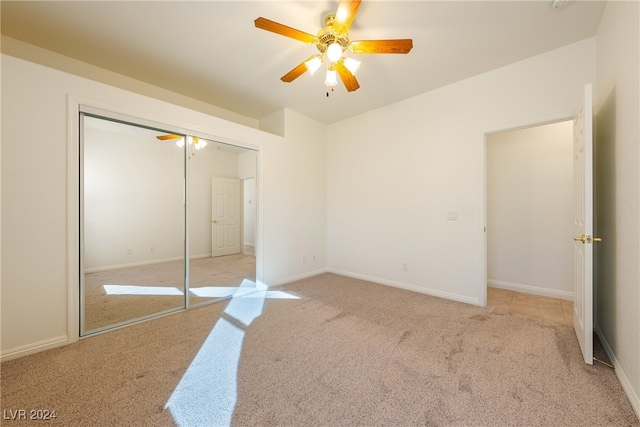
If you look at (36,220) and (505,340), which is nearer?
(36,220)

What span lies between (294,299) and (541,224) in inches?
141

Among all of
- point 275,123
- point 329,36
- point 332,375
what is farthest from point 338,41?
point 332,375

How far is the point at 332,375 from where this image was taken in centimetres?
175

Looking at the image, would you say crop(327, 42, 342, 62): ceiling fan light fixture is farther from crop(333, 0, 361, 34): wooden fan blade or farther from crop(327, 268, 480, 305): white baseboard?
crop(327, 268, 480, 305): white baseboard

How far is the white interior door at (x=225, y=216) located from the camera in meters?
3.82

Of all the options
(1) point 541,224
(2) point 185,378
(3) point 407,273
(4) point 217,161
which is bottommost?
(2) point 185,378

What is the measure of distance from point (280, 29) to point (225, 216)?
2867mm

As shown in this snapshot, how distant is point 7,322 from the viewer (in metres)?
1.89

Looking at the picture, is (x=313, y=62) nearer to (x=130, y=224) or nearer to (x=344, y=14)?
(x=344, y=14)

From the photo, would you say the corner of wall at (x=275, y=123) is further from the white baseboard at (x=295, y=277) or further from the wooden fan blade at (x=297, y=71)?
the white baseboard at (x=295, y=277)

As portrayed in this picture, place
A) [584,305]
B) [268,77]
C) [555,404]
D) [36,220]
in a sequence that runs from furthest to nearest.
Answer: [268,77], [36,220], [584,305], [555,404]

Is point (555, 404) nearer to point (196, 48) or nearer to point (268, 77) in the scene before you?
point (268, 77)

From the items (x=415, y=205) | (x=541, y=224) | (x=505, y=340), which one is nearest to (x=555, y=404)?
(x=505, y=340)

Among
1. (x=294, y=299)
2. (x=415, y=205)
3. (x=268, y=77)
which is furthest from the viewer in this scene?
(x=415, y=205)
